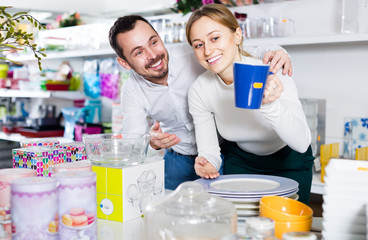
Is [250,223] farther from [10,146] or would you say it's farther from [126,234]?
[10,146]

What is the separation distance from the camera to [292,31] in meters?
2.58

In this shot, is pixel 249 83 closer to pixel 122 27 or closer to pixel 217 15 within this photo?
pixel 217 15

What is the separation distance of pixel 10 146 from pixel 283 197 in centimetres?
461

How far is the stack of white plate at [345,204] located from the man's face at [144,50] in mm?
1140

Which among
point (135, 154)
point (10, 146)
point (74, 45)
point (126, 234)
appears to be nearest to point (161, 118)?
point (135, 154)

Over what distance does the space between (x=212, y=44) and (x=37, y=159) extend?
673 millimetres

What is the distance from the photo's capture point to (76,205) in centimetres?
89

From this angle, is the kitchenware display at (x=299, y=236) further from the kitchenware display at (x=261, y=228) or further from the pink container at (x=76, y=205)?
the pink container at (x=76, y=205)

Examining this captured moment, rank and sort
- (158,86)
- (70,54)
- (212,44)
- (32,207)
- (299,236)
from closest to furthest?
1. (299,236)
2. (32,207)
3. (212,44)
4. (158,86)
5. (70,54)

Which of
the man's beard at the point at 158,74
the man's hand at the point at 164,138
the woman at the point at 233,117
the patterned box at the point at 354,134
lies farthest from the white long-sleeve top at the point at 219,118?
the patterned box at the point at 354,134

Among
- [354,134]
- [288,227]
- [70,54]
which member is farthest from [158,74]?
[70,54]

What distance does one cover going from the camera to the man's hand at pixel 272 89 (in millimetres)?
1103

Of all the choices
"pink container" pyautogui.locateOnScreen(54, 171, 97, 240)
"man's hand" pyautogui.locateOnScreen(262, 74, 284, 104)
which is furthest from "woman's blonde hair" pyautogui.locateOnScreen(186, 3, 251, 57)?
"pink container" pyautogui.locateOnScreen(54, 171, 97, 240)

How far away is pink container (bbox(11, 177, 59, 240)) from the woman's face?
0.76 metres
